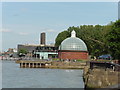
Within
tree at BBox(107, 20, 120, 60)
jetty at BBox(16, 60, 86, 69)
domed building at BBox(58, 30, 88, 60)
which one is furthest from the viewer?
domed building at BBox(58, 30, 88, 60)

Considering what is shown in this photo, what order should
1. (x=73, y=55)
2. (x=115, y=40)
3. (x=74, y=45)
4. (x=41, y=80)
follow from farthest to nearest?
(x=74, y=45)
(x=73, y=55)
(x=115, y=40)
(x=41, y=80)

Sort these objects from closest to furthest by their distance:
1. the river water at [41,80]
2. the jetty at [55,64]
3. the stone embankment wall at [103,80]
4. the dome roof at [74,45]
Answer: the stone embankment wall at [103,80]
the river water at [41,80]
the jetty at [55,64]
the dome roof at [74,45]

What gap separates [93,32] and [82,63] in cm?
3924

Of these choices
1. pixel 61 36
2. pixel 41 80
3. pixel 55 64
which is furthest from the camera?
pixel 61 36

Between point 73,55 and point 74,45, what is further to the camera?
point 74,45

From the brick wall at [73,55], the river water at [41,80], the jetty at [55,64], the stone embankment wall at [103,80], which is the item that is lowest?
the river water at [41,80]

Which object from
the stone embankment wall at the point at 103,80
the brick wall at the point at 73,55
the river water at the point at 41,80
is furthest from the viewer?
the brick wall at the point at 73,55

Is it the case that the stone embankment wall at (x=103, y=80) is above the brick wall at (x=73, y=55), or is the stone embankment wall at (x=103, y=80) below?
below

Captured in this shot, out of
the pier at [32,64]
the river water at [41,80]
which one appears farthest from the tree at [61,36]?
the river water at [41,80]

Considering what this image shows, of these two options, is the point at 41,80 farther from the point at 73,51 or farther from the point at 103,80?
the point at 73,51

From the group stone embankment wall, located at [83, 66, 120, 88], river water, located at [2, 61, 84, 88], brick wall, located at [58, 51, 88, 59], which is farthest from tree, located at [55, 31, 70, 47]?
stone embankment wall, located at [83, 66, 120, 88]

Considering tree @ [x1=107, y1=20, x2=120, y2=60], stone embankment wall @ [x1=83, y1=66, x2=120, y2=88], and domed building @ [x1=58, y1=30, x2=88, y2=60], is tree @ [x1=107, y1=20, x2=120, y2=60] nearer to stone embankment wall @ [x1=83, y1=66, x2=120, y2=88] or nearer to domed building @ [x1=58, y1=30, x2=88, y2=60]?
stone embankment wall @ [x1=83, y1=66, x2=120, y2=88]

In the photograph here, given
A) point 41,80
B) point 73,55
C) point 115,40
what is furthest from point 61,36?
point 41,80

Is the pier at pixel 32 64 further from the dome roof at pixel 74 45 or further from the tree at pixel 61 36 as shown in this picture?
the tree at pixel 61 36
